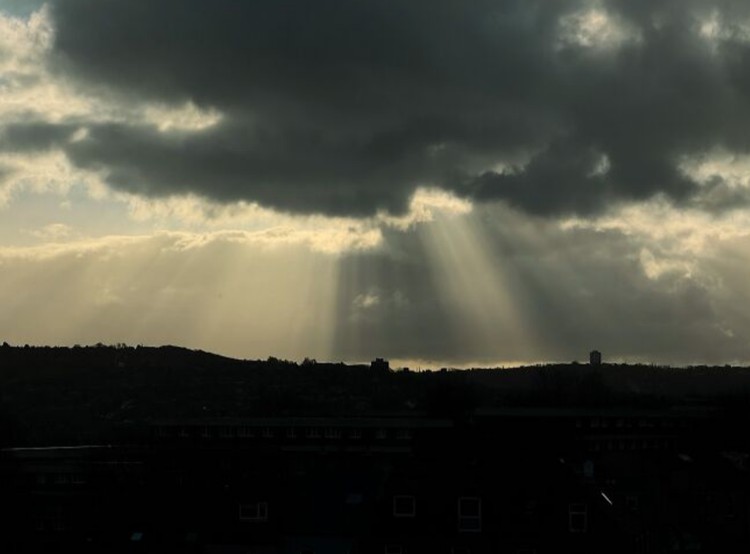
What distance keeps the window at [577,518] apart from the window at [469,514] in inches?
181

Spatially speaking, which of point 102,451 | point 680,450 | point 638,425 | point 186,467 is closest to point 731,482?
point 680,450

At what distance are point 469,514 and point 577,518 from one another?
552 centimetres

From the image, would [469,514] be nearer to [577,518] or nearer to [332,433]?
[577,518]

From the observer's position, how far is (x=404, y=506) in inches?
2625

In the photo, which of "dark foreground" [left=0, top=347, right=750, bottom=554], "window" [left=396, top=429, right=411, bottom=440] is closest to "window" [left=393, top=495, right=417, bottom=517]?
"dark foreground" [left=0, top=347, right=750, bottom=554]

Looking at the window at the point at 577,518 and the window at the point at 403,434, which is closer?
the window at the point at 577,518

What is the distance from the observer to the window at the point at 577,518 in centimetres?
6581

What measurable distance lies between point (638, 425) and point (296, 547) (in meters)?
127

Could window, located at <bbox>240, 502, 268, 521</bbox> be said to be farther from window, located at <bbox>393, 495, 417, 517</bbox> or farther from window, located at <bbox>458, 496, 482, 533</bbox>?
window, located at <bbox>458, 496, 482, 533</bbox>

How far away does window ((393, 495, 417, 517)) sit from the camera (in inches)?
2613

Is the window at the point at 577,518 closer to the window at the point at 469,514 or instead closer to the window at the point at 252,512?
the window at the point at 469,514

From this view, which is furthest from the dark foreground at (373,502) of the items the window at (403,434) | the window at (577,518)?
the window at (403,434)

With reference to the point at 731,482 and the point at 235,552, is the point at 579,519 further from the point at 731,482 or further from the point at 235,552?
the point at 731,482

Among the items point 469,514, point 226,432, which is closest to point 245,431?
point 226,432
